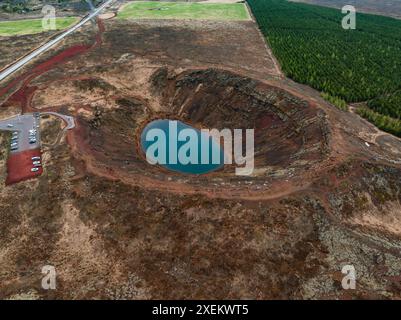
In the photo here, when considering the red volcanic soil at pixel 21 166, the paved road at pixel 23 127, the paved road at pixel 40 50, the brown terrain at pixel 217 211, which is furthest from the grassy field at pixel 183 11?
the red volcanic soil at pixel 21 166

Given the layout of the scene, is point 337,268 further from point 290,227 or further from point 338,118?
point 338,118

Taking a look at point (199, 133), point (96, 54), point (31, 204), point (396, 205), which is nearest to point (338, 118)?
point (396, 205)

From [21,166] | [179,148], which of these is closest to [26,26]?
[179,148]

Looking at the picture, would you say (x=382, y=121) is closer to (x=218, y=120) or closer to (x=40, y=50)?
Answer: (x=218, y=120)

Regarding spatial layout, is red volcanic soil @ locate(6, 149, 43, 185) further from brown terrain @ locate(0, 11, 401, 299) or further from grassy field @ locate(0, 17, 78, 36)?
Answer: grassy field @ locate(0, 17, 78, 36)

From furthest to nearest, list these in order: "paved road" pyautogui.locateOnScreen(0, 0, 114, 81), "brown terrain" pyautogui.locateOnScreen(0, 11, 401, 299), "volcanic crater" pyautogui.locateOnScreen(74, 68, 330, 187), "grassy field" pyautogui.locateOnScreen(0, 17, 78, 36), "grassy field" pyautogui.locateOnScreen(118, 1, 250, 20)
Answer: "grassy field" pyautogui.locateOnScreen(118, 1, 250, 20) → "grassy field" pyautogui.locateOnScreen(0, 17, 78, 36) → "paved road" pyautogui.locateOnScreen(0, 0, 114, 81) → "volcanic crater" pyautogui.locateOnScreen(74, 68, 330, 187) → "brown terrain" pyautogui.locateOnScreen(0, 11, 401, 299)

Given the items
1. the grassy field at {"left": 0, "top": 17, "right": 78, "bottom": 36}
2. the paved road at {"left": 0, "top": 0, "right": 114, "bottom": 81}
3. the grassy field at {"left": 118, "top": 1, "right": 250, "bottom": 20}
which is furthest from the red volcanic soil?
the grassy field at {"left": 118, "top": 1, "right": 250, "bottom": 20}
